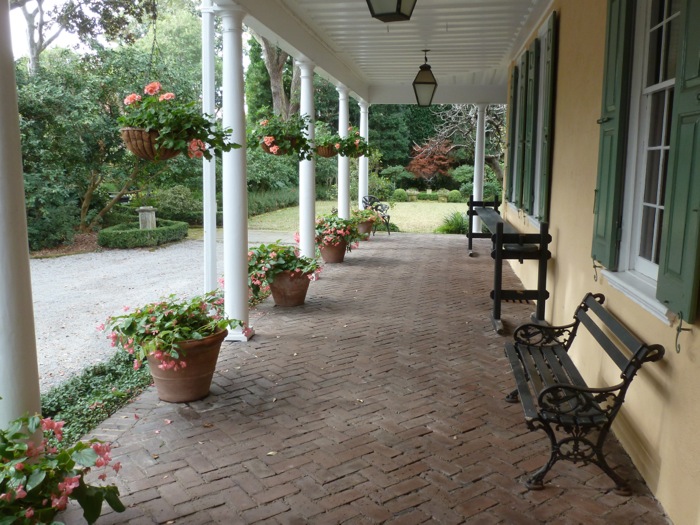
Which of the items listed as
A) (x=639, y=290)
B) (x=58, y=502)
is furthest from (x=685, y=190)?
(x=58, y=502)

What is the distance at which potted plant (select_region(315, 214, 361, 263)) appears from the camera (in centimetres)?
1008

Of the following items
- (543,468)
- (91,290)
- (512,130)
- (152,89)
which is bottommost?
(91,290)

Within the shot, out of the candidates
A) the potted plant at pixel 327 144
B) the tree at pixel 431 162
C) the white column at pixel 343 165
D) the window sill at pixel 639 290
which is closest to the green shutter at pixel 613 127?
the window sill at pixel 639 290

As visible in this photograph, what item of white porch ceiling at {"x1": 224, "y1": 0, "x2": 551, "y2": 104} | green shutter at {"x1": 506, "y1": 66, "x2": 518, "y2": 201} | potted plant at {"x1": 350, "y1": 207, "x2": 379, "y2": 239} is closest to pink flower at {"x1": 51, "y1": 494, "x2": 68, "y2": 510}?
white porch ceiling at {"x1": 224, "y1": 0, "x2": 551, "y2": 104}

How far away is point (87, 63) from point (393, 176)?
14.8 meters

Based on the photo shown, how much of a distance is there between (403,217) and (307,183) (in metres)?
12.2

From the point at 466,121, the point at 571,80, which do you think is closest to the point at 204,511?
the point at 571,80

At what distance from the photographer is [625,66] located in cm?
361

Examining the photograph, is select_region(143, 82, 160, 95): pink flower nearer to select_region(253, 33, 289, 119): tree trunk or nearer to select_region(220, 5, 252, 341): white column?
select_region(220, 5, 252, 341): white column

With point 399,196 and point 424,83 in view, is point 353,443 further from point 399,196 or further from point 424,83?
point 399,196

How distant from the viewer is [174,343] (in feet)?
13.3

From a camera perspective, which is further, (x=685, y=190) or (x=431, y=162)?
(x=431, y=162)

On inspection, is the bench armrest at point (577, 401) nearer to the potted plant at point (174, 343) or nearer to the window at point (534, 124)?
the potted plant at point (174, 343)

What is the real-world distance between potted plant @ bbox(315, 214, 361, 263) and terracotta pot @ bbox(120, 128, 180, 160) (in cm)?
596
